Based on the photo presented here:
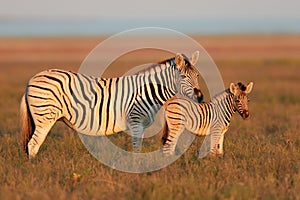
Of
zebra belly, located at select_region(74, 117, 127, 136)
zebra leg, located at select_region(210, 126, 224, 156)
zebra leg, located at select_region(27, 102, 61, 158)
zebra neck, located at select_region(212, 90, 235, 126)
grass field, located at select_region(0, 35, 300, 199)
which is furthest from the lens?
zebra neck, located at select_region(212, 90, 235, 126)

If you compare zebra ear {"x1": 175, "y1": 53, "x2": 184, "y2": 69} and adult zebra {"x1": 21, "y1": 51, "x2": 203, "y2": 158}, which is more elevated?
zebra ear {"x1": 175, "y1": 53, "x2": 184, "y2": 69}

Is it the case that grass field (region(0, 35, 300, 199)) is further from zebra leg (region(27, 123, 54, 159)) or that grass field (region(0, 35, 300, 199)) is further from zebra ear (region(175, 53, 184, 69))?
zebra ear (region(175, 53, 184, 69))

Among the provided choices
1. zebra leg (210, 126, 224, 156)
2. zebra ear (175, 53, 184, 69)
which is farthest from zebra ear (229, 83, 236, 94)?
zebra ear (175, 53, 184, 69)

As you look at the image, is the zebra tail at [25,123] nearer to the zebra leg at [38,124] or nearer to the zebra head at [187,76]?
the zebra leg at [38,124]

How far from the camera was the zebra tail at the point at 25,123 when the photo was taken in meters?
8.71

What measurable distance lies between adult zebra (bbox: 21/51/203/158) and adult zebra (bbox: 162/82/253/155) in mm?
208

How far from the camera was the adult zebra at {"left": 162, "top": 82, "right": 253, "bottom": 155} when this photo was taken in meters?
8.77

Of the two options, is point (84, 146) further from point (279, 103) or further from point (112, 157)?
→ point (279, 103)

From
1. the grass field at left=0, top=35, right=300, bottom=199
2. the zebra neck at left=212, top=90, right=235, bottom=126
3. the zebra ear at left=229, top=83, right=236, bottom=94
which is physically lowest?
the grass field at left=0, top=35, right=300, bottom=199

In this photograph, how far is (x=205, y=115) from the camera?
9.04 metres

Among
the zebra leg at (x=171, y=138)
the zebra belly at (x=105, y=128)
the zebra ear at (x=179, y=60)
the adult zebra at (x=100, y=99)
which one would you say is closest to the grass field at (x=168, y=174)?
the zebra leg at (x=171, y=138)

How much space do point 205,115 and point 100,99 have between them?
172 cm

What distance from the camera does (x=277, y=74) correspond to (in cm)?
3067

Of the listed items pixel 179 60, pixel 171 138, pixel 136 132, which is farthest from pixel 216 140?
pixel 179 60
